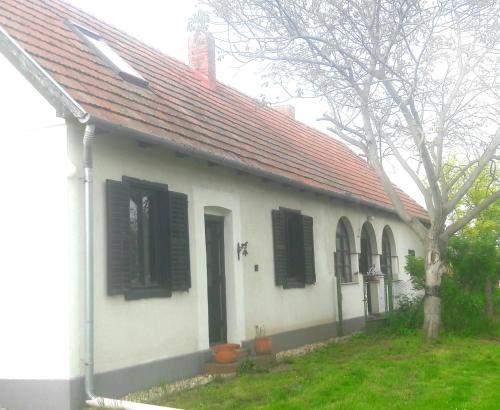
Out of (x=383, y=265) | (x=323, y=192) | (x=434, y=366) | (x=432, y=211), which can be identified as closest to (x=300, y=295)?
(x=323, y=192)

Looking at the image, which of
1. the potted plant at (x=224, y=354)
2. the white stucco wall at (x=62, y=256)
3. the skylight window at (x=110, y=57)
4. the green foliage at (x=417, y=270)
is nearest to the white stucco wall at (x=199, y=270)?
the white stucco wall at (x=62, y=256)

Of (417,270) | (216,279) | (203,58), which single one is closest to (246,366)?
(216,279)

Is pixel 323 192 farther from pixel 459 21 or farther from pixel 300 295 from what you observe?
pixel 459 21

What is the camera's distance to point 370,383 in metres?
8.12

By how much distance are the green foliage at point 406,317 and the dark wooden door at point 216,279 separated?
4.44 metres

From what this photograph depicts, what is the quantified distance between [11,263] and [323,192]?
7.30 meters

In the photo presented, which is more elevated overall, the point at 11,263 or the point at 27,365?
the point at 11,263

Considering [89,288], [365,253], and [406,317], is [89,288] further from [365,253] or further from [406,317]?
[365,253]

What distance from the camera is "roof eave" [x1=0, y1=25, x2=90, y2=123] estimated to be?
7043 millimetres

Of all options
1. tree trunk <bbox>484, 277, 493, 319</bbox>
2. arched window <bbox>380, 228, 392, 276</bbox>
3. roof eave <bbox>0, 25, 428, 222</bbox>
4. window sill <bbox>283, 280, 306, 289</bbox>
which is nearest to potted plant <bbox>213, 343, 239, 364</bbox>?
roof eave <bbox>0, 25, 428, 222</bbox>

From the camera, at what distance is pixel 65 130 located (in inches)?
288

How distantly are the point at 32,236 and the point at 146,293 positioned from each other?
65.3 inches

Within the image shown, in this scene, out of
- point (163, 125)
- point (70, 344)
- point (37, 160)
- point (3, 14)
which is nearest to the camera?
point (70, 344)

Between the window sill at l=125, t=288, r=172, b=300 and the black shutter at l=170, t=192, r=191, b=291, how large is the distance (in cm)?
16
